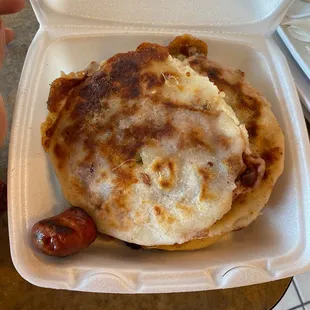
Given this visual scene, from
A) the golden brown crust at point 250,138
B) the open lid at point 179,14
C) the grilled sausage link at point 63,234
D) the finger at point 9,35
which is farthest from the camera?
the finger at point 9,35

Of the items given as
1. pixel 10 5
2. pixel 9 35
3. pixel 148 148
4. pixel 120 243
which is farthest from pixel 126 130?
pixel 9 35

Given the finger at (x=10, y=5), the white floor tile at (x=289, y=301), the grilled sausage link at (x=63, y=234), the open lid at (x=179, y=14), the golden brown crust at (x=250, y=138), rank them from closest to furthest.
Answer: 1. the grilled sausage link at (x=63, y=234)
2. the golden brown crust at (x=250, y=138)
3. the finger at (x=10, y=5)
4. the open lid at (x=179, y=14)
5. the white floor tile at (x=289, y=301)

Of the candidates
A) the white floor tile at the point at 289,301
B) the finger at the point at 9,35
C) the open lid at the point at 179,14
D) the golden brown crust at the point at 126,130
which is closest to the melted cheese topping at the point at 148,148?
the golden brown crust at the point at 126,130

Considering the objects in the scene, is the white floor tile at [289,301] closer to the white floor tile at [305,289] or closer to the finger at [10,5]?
the white floor tile at [305,289]

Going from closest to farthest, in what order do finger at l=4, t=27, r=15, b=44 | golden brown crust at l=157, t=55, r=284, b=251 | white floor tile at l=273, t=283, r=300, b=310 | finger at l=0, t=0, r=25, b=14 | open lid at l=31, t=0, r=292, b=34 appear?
golden brown crust at l=157, t=55, r=284, b=251
finger at l=0, t=0, r=25, b=14
open lid at l=31, t=0, r=292, b=34
finger at l=4, t=27, r=15, b=44
white floor tile at l=273, t=283, r=300, b=310

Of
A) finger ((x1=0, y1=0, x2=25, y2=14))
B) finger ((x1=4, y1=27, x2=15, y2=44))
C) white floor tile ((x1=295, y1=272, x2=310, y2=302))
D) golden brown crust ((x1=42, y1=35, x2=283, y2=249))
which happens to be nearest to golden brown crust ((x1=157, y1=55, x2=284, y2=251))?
golden brown crust ((x1=42, y1=35, x2=283, y2=249))

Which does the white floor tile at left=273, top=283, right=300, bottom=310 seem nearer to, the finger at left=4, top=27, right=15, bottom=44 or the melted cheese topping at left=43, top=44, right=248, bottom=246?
the melted cheese topping at left=43, top=44, right=248, bottom=246

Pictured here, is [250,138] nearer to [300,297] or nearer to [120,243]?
[120,243]
